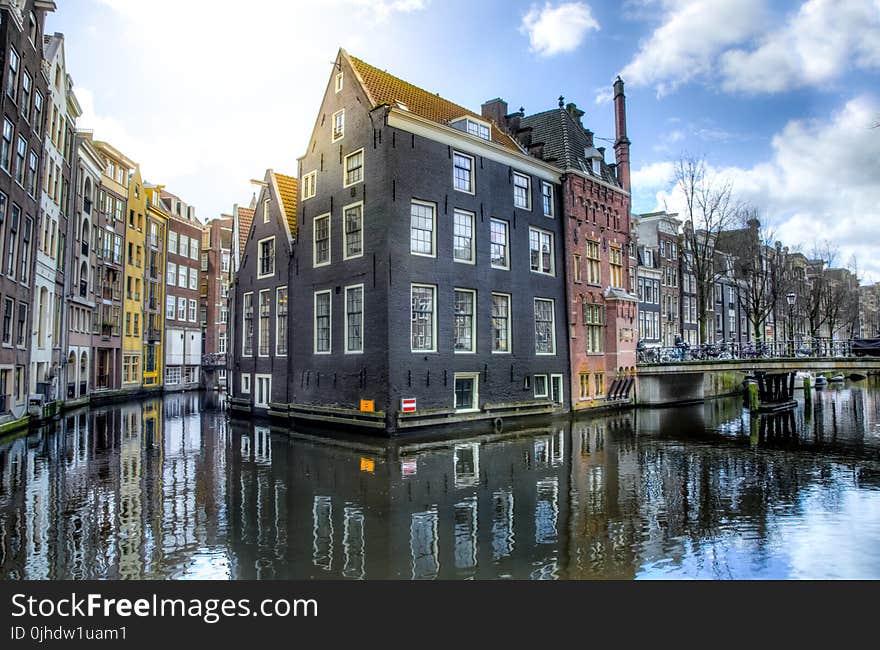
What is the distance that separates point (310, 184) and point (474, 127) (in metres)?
8.87

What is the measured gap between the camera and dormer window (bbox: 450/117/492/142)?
27516 mm

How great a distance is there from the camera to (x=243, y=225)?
3744 cm

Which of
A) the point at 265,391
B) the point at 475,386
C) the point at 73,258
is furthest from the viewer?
the point at 73,258

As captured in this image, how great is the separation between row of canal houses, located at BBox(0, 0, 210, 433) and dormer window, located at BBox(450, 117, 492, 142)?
1883cm

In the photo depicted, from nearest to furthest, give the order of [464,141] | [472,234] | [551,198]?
[464,141] → [472,234] → [551,198]

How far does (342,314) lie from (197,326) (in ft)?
141

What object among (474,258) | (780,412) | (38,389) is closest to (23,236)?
(38,389)

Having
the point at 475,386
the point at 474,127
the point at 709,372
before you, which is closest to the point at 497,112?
the point at 474,127

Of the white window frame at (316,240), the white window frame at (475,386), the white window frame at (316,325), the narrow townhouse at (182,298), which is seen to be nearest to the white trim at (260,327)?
the white window frame at (316,325)

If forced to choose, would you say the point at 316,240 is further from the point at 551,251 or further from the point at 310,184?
the point at 551,251

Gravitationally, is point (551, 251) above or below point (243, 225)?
below

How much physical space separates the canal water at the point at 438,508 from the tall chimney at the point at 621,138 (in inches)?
880

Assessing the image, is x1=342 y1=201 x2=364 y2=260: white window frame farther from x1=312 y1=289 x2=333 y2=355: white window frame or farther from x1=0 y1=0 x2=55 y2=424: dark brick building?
x1=0 y1=0 x2=55 y2=424: dark brick building

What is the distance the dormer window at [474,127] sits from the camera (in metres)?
27.5
